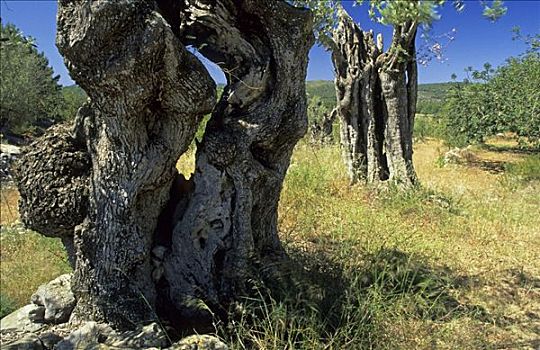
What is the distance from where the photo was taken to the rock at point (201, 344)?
117 inches

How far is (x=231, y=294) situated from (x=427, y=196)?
598 cm

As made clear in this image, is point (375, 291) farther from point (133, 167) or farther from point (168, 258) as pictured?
point (133, 167)

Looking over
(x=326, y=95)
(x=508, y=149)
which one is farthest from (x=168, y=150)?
(x=326, y=95)

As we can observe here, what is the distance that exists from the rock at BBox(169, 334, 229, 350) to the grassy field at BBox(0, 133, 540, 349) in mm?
127

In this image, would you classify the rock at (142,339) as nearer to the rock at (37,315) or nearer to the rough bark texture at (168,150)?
the rough bark texture at (168,150)

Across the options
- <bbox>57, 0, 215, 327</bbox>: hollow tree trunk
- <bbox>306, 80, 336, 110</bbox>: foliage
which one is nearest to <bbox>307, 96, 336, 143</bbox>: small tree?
<bbox>306, 80, 336, 110</bbox>: foliage

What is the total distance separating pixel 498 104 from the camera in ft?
55.2

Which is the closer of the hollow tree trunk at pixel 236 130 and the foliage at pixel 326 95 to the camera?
A: the hollow tree trunk at pixel 236 130

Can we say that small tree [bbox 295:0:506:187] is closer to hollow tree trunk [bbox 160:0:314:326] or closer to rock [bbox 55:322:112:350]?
hollow tree trunk [bbox 160:0:314:326]

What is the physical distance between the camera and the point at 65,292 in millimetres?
3707

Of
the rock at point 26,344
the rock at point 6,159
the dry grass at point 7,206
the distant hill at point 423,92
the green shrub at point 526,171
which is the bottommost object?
the dry grass at point 7,206

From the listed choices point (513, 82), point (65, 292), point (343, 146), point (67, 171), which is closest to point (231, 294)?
point (65, 292)

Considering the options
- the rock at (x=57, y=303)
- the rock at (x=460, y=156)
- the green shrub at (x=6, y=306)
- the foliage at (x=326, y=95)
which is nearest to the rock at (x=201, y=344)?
the rock at (x=57, y=303)

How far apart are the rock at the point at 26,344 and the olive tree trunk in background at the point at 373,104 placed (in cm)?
732
